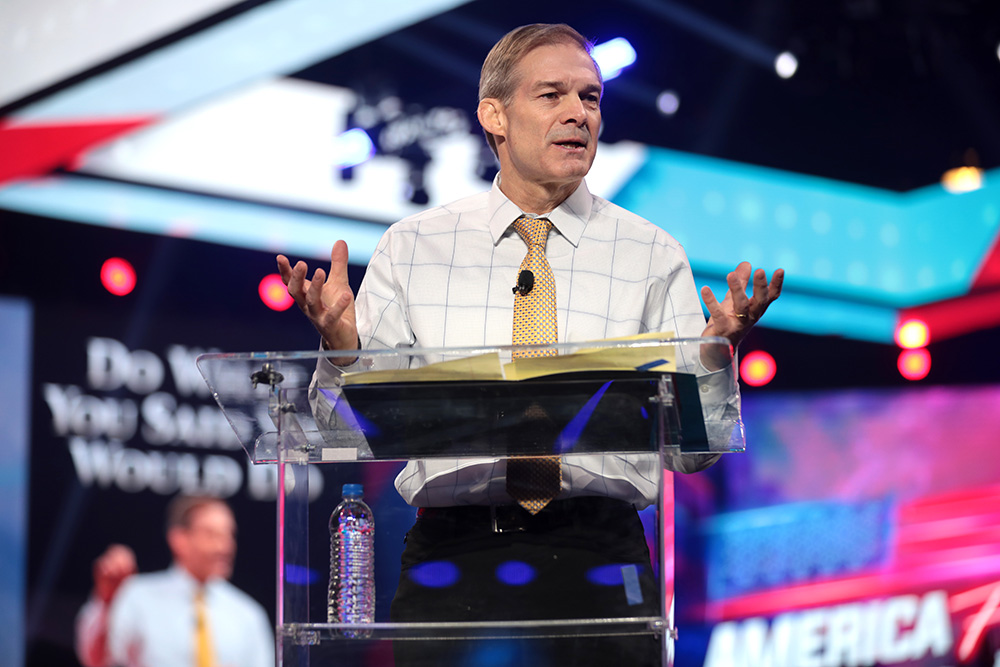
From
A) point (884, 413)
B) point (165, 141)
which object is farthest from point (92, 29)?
point (884, 413)

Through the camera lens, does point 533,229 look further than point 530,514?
Yes

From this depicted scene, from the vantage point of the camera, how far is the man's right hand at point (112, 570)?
3.53 meters

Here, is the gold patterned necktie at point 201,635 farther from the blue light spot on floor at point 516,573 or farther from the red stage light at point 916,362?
the red stage light at point 916,362

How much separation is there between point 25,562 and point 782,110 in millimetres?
3600

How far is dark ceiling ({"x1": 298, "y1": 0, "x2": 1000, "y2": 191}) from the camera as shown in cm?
430

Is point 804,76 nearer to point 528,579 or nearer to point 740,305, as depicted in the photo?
point 740,305

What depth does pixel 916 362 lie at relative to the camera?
14.9ft

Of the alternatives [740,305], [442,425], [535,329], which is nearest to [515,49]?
[535,329]

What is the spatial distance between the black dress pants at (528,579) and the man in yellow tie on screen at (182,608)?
241 cm

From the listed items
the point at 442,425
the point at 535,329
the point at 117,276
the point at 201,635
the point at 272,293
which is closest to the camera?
the point at 442,425

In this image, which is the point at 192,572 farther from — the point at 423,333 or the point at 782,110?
the point at 782,110

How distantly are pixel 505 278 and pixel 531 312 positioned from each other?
0.37 feet

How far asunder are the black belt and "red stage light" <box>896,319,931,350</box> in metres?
3.56

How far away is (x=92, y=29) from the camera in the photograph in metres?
3.77
